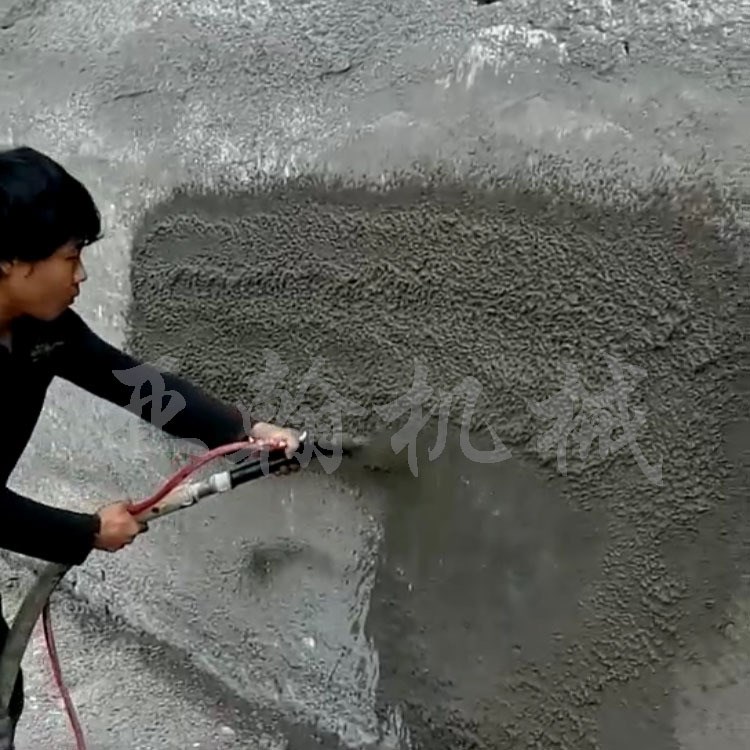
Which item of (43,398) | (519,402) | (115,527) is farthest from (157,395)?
(519,402)

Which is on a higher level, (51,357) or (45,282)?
(45,282)

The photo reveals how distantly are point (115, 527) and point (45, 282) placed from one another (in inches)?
16.8

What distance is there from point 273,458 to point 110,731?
0.98 meters

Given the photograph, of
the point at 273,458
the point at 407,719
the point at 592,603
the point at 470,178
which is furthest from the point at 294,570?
the point at 470,178

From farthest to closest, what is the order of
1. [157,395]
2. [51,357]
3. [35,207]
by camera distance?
[157,395] < [51,357] < [35,207]

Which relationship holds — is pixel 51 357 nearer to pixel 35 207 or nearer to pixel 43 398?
pixel 43 398

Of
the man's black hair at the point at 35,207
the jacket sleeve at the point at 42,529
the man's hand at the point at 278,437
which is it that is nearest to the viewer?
the man's black hair at the point at 35,207

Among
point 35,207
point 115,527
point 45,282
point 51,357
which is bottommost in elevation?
point 115,527

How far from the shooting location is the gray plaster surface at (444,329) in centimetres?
200

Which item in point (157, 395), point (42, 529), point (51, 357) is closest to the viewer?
point (42, 529)

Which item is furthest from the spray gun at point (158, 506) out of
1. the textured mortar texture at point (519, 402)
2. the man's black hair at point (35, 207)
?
the man's black hair at point (35, 207)

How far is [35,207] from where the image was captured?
183 centimetres

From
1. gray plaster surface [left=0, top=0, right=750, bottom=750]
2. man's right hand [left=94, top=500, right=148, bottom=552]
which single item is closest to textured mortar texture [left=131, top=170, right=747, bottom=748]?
gray plaster surface [left=0, top=0, right=750, bottom=750]

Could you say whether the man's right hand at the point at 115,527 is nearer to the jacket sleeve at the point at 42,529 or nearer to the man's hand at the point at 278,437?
the jacket sleeve at the point at 42,529
